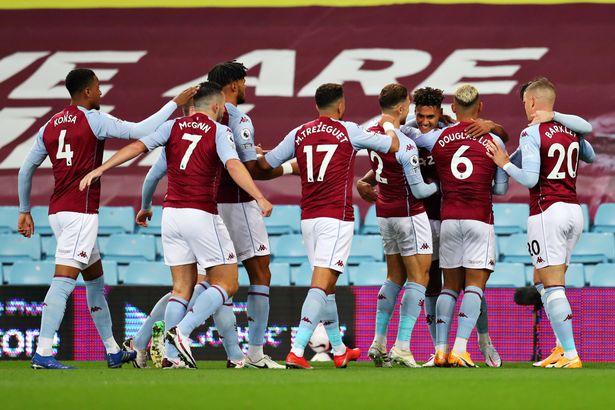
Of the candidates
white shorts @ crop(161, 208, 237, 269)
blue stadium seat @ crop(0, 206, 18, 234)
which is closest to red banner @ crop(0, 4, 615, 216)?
blue stadium seat @ crop(0, 206, 18, 234)

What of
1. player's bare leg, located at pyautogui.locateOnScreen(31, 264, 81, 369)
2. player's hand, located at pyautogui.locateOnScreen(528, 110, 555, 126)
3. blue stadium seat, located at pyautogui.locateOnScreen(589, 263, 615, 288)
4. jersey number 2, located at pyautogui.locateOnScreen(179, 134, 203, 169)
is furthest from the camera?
blue stadium seat, located at pyautogui.locateOnScreen(589, 263, 615, 288)

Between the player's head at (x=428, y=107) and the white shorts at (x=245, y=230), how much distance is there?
159cm

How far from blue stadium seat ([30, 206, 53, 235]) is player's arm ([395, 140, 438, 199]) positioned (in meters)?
7.30

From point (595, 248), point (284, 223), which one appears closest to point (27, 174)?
point (284, 223)

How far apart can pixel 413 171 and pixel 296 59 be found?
7.00 metres

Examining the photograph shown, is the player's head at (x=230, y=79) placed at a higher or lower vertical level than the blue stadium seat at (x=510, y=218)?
higher

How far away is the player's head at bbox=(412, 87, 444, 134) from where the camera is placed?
8.66m

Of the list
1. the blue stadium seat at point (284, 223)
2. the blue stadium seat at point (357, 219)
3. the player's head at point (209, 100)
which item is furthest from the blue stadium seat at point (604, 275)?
the player's head at point (209, 100)

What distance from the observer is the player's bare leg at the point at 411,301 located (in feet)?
28.0

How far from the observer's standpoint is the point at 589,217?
14.2 m

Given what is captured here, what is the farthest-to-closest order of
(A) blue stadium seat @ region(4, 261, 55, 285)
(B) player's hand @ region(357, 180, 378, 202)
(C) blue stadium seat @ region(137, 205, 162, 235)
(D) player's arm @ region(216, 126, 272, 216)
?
(C) blue stadium seat @ region(137, 205, 162, 235) < (A) blue stadium seat @ region(4, 261, 55, 285) < (B) player's hand @ region(357, 180, 378, 202) < (D) player's arm @ region(216, 126, 272, 216)

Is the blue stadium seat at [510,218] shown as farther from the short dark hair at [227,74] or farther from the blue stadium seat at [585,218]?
the short dark hair at [227,74]

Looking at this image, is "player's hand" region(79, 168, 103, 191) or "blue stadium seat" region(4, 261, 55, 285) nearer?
"player's hand" region(79, 168, 103, 191)

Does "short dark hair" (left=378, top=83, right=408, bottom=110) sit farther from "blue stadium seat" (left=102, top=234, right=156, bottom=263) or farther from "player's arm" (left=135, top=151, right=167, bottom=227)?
"blue stadium seat" (left=102, top=234, right=156, bottom=263)
